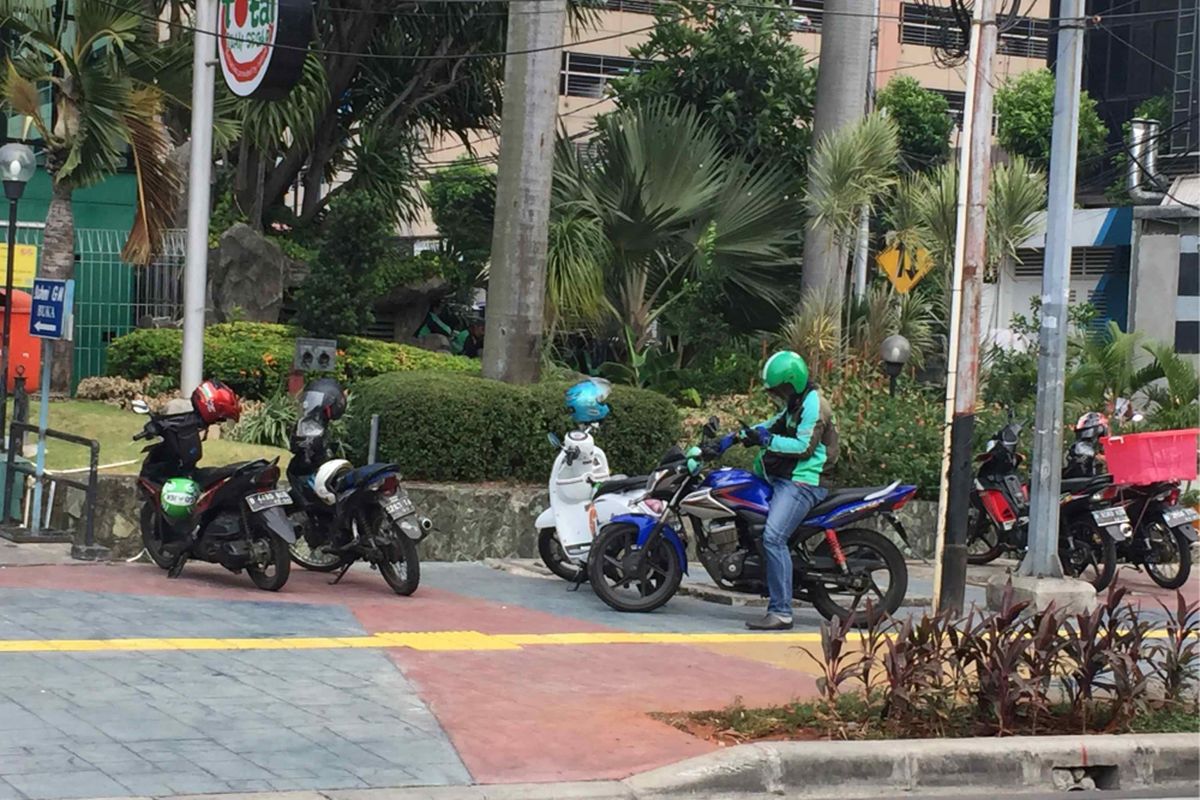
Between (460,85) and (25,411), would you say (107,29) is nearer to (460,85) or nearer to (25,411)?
(25,411)

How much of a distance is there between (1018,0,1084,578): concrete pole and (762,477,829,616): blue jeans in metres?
1.87

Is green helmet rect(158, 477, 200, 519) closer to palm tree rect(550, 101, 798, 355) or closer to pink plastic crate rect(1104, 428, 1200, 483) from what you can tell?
pink plastic crate rect(1104, 428, 1200, 483)

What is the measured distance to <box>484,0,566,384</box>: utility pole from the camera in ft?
49.5

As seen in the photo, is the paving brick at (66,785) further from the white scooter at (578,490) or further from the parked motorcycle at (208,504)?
the white scooter at (578,490)

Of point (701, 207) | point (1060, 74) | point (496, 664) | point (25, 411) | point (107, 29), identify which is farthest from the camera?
point (701, 207)

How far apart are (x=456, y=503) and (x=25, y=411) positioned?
362 centimetres

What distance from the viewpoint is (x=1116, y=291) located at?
128ft

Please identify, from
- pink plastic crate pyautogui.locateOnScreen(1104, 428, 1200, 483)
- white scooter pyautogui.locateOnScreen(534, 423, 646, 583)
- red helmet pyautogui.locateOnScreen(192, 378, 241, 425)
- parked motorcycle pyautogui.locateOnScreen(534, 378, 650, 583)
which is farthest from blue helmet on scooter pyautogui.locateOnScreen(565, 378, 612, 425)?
pink plastic crate pyautogui.locateOnScreen(1104, 428, 1200, 483)

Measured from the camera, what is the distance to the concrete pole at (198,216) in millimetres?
15164

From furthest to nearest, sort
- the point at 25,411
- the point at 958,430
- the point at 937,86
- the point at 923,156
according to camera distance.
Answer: the point at 937,86 < the point at 923,156 < the point at 25,411 < the point at 958,430

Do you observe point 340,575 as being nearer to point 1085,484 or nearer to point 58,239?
point 1085,484

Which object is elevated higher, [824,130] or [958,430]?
[824,130]

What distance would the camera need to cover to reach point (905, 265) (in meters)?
17.6

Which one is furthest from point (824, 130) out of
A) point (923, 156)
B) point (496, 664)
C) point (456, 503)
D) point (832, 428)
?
point (923, 156)
